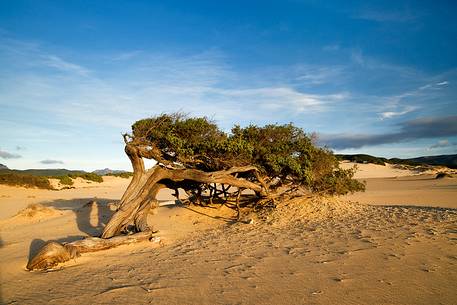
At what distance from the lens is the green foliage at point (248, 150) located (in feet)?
38.0

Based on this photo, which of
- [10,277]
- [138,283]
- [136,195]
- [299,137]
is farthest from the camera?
[299,137]

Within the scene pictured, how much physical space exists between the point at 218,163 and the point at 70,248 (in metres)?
5.57

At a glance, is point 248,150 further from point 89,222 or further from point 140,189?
point 89,222

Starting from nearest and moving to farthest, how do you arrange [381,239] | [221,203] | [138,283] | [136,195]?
[138,283] < [381,239] < [136,195] < [221,203]

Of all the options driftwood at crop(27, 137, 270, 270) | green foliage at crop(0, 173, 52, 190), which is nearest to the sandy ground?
driftwood at crop(27, 137, 270, 270)

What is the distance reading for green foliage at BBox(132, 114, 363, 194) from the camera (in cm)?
1158

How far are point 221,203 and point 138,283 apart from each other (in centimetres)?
907

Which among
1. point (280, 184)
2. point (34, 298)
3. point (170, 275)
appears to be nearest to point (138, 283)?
point (170, 275)

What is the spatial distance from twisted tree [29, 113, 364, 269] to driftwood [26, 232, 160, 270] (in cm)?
40

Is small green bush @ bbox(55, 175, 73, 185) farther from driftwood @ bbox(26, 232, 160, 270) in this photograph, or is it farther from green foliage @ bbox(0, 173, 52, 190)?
driftwood @ bbox(26, 232, 160, 270)

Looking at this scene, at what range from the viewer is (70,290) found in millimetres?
6613

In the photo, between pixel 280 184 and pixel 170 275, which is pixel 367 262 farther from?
pixel 280 184

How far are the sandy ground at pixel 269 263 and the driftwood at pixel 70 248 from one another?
224 mm

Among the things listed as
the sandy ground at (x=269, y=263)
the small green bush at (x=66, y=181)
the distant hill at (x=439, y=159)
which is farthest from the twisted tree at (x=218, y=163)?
the distant hill at (x=439, y=159)
